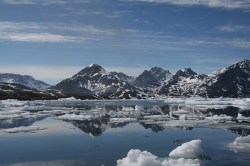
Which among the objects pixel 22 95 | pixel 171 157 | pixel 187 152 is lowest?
pixel 171 157

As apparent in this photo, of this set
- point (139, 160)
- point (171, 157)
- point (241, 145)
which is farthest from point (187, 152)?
point (241, 145)

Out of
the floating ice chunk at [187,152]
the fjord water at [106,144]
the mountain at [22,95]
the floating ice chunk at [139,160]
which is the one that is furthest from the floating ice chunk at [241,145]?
the mountain at [22,95]

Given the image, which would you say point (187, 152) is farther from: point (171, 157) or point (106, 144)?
point (106, 144)

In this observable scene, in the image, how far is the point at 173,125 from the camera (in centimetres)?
3831

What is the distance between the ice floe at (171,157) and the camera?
646 inches

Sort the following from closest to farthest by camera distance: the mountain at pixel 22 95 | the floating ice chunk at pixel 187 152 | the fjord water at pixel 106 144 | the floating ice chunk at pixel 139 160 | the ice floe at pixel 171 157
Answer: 1. the floating ice chunk at pixel 139 160
2. the ice floe at pixel 171 157
3. the fjord water at pixel 106 144
4. the floating ice chunk at pixel 187 152
5. the mountain at pixel 22 95

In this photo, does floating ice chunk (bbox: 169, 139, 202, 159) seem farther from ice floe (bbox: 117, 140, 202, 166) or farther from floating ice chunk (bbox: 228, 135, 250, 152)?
floating ice chunk (bbox: 228, 135, 250, 152)

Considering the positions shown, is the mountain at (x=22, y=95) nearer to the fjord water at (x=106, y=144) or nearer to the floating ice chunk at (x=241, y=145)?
the fjord water at (x=106, y=144)

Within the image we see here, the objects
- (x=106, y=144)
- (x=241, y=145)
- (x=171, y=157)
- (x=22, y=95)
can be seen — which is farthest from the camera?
(x=22, y=95)

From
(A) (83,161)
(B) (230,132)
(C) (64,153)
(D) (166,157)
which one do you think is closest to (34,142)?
(C) (64,153)

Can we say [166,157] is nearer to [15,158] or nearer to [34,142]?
[15,158]

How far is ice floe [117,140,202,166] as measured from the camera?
16.4m

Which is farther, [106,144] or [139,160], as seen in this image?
[106,144]

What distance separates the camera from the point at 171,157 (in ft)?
66.5
